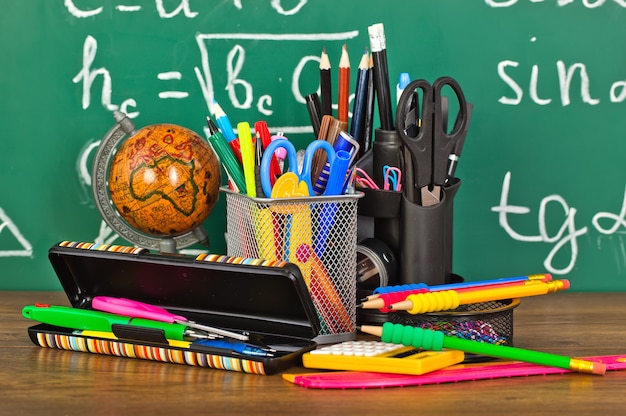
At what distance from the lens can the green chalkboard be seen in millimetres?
1172

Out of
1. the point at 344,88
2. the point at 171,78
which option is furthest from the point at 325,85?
the point at 171,78

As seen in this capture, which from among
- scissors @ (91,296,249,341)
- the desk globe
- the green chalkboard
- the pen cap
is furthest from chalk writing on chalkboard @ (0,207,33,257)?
the pen cap

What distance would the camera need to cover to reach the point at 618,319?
1037 millimetres

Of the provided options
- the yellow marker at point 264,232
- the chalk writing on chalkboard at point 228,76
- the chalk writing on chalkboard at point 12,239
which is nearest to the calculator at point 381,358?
the yellow marker at point 264,232

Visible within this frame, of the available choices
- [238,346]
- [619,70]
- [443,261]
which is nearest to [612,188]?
[619,70]

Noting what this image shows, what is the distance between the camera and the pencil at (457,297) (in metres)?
0.83

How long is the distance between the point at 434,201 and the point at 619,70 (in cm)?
40

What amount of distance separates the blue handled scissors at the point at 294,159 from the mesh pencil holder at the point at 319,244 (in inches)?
0.9

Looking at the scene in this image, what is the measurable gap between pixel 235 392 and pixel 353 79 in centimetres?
56

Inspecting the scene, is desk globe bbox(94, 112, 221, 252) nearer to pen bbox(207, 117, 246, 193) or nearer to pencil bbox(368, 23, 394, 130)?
pen bbox(207, 117, 246, 193)

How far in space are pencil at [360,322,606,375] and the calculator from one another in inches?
0.6

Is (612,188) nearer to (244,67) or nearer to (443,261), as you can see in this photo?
(443,261)

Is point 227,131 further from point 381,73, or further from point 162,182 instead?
point 381,73

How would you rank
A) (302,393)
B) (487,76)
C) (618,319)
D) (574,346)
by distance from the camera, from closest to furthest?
(302,393), (574,346), (618,319), (487,76)
